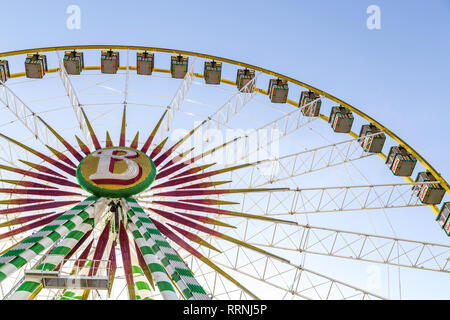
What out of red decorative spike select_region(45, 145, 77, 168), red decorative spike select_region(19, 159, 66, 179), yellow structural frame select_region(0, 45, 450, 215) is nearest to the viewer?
red decorative spike select_region(19, 159, 66, 179)

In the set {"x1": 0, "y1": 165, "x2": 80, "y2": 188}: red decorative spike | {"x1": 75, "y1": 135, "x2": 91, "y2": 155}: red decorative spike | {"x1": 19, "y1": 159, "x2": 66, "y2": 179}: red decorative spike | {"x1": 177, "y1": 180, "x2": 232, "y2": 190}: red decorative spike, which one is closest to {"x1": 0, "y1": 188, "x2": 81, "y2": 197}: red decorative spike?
{"x1": 0, "y1": 165, "x2": 80, "y2": 188}: red decorative spike

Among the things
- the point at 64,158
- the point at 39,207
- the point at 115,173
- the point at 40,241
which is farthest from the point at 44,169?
the point at 40,241

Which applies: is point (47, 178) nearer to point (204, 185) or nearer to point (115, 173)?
point (115, 173)

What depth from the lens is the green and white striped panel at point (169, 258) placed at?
1001cm

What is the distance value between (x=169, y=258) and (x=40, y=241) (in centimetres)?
380

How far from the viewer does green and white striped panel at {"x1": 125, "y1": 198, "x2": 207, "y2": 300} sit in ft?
32.9

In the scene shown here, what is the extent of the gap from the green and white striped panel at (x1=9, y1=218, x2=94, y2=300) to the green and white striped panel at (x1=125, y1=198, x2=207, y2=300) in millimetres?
1573

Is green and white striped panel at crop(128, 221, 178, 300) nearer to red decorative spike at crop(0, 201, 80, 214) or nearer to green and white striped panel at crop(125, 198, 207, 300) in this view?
green and white striped panel at crop(125, 198, 207, 300)

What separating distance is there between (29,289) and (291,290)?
31.4ft

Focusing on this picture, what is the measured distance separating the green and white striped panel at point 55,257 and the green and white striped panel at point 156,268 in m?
1.55

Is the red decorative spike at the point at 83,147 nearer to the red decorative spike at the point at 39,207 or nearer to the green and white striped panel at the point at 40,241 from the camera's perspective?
the red decorative spike at the point at 39,207

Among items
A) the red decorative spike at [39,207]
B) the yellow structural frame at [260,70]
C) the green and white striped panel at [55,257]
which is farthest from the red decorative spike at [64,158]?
the yellow structural frame at [260,70]

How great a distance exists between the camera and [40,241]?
11742mm
